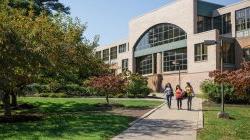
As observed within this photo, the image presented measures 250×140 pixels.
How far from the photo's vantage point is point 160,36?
56062 mm

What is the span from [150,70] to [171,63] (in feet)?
18.7

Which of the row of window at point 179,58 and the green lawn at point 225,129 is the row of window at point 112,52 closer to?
the row of window at point 179,58

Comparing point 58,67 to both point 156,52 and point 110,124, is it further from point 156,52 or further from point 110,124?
point 156,52

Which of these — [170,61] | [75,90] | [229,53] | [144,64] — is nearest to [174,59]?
[170,61]

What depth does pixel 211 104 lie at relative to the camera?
2920 cm

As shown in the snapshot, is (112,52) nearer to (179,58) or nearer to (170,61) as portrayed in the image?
(170,61)

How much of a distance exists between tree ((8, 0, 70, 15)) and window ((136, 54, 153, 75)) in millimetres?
25982

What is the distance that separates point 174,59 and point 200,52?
599 cm

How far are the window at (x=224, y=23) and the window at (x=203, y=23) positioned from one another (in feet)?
2.40

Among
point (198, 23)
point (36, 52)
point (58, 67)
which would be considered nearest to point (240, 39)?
point (198, 23)

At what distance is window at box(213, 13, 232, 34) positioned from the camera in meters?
50.9

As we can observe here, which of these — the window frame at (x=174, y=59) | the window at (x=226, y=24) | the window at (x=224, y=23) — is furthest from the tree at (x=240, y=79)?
the window at (x=224, y=23)

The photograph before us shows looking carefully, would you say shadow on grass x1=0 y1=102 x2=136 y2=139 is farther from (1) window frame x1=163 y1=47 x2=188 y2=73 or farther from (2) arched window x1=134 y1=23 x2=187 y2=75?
(2) arched window x1=134 y1=23 x2=187 y2=75

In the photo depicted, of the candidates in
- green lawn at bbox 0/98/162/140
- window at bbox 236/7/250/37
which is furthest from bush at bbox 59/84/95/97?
green lawn at bbox 0/98/162/140
